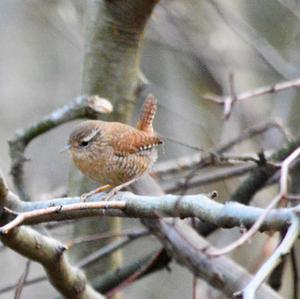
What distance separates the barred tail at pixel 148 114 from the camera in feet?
13.2

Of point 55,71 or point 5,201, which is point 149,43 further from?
point 5,201

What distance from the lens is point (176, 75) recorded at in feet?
20.8

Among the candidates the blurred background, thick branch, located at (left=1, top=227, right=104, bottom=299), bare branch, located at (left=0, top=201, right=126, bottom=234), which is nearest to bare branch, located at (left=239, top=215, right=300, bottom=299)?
bare branch, located at (left=0, top=201, right=126, bottom=234)

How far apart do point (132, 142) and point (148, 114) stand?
0.24 meters

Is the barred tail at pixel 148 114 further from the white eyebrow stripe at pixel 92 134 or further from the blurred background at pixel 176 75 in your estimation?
the blurred background at pixel 176 75

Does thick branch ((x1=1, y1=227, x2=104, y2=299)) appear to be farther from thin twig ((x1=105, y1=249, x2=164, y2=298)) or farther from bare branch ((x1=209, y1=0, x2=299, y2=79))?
bare branch ((x1=209, y1=0, x2=299, y2=79))

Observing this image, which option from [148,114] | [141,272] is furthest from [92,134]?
[141,272]

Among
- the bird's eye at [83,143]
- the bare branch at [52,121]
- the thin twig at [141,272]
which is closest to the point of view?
the bare branch at [52,121]

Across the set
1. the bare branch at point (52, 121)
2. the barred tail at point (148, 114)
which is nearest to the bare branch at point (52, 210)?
the bare branch at point (52, 121)

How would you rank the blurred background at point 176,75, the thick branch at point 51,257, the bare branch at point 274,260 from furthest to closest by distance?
the blurred background at point 176,75 < the thick branch at point 51,257 < the bare branch at point 274,260

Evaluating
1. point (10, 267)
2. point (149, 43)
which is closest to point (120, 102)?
point (149, 43)

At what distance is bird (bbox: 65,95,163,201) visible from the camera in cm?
379

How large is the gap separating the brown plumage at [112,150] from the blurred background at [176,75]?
47 cm

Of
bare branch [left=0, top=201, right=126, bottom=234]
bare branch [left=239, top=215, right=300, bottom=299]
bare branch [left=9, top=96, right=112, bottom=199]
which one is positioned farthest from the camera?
bare branch [left=9, top=96, right=112, bottom=199]
